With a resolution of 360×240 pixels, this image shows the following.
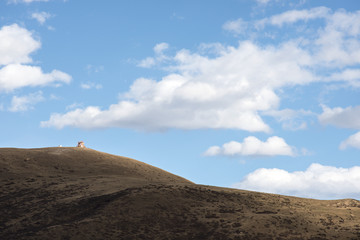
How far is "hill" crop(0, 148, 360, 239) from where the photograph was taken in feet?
126

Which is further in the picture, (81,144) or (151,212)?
(81,144)

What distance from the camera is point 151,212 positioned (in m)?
41.1

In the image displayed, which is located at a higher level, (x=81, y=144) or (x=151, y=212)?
(x=81, y=144)

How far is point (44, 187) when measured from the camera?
54.7 metres

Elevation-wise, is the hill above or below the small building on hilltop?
below

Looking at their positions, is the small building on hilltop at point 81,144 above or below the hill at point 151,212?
above

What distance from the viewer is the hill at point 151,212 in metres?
38.3

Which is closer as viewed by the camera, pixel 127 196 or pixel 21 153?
pixel 127 196

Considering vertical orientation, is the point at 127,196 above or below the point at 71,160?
below

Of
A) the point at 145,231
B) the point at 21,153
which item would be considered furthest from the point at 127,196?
the point at 21,153

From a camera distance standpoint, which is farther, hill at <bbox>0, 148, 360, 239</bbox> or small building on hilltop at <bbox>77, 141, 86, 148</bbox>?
small building on hilltop at <bbox>77, 141, 86, 148</bbox>

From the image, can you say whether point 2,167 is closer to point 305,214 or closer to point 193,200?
point 193,200

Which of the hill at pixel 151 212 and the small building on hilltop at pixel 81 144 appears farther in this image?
the small building on hilltop at pixel 81 144

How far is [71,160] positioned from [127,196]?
26.7m
